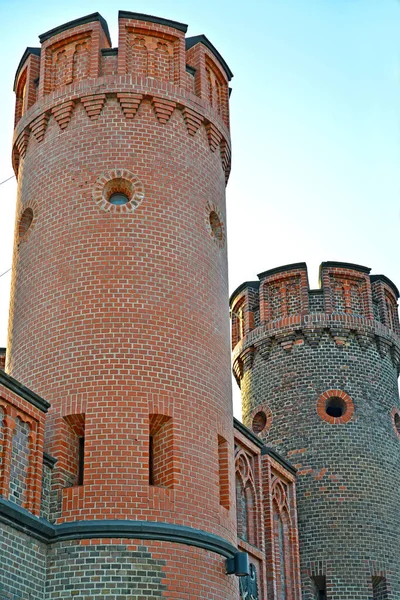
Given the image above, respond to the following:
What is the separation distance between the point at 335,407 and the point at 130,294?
13.4 m

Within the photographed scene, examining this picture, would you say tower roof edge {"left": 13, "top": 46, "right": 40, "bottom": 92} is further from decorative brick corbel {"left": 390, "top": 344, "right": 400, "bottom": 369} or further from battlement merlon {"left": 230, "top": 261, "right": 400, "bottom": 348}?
decorative brick corbel {"left": 390, "top": 344, "right": 400, "bottom": 369}

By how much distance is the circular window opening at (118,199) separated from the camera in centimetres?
2094

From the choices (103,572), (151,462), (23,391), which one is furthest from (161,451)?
(23,391)

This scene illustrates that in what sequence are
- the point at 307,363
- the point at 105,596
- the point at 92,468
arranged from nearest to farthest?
the point at 105,596, the point at 92,468, the point at 307,363

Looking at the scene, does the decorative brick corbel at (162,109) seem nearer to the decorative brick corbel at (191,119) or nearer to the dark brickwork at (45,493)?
the decorative brick corbel at (191,119)

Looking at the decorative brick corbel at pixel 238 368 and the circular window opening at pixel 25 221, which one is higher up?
the decorative brick corbel at pixel 238 368

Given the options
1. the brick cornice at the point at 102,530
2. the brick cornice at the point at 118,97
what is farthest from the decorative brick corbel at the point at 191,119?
the brick cornice at the point at 102,530

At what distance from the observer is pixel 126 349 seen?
756 inches

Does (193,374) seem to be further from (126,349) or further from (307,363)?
(307,363)

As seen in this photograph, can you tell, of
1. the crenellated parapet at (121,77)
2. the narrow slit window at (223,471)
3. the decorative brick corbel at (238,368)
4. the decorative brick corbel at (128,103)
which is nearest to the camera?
the narrow slit window at (223,471)

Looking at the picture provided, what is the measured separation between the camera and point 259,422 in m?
32.5

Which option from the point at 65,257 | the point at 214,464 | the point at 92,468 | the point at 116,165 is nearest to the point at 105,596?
the point at 92,468

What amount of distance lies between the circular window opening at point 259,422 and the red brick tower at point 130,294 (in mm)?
10951

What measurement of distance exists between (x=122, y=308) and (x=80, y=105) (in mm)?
5128
